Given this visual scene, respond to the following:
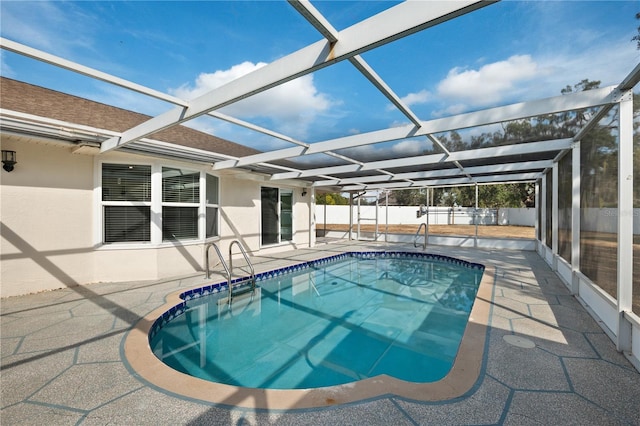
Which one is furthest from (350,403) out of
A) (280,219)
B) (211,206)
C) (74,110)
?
(280,219)

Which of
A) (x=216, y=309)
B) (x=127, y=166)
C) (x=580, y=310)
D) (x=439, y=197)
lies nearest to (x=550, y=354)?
(x=580, y=310)

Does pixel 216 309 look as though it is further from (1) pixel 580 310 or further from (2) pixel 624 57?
(2) pixel 624 57

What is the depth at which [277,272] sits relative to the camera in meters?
7.91

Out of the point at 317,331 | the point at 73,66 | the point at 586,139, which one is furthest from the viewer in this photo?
the point at 317,331

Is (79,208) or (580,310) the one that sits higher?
(79,208)

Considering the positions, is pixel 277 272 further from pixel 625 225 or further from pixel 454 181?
pixel 454 181

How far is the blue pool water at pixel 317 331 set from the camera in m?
3.51

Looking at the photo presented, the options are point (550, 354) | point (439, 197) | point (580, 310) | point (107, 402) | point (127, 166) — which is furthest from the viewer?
point (439, 197)

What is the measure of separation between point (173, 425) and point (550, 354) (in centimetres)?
362

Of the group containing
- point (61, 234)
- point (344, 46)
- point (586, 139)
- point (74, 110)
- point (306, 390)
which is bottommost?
point (306, 390)

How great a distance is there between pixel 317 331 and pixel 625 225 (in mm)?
4107

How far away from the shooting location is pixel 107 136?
16.0 ft

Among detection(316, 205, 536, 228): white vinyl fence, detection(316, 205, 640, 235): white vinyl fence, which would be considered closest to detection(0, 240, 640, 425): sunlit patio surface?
detection(316, 205, 640, 235): white vinyl fence

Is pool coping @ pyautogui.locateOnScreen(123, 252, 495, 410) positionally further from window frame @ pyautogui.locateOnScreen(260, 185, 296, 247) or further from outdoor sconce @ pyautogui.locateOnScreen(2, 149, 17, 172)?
window frame @ pyautogui.locateOnScreen(260, 185, 296, 247)
